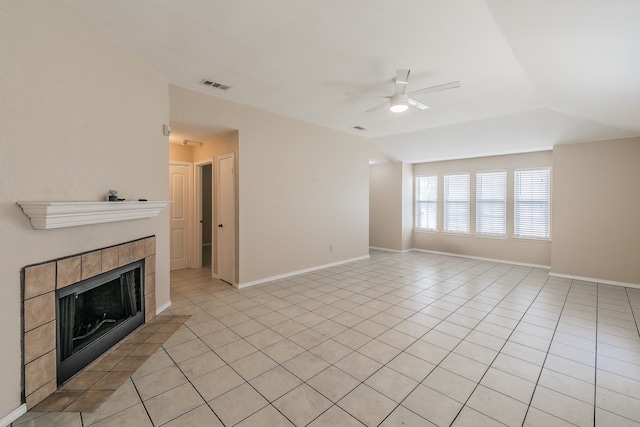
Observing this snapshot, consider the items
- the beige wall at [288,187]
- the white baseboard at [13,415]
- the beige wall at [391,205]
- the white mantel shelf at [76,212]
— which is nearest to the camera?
the white baseboard at [13,415]

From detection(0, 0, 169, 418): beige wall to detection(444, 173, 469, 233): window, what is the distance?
22.7 feet

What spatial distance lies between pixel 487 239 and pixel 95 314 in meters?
7.52

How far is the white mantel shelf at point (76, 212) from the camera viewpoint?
180cm

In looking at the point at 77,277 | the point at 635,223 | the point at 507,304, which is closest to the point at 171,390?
the point at 77,277

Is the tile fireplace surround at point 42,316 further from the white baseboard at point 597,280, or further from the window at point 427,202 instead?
the window at point 427,202

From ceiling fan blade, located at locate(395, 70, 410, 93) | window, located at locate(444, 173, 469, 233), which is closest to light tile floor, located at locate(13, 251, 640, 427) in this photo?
ceiling fan blade, located at locate(395, 70, 410, 93)

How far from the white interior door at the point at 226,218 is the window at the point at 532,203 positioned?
20.3 feet

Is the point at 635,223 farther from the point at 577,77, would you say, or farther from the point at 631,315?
the point at 577,77

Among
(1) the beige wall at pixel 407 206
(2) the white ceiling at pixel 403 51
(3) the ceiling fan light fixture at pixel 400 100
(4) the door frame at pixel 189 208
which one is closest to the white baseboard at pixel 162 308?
(4) the door frame at pixel 189 208

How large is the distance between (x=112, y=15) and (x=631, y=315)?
21.6 feet

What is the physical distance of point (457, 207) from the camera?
732 centimetres

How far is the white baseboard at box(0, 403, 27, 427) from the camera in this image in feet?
5.58

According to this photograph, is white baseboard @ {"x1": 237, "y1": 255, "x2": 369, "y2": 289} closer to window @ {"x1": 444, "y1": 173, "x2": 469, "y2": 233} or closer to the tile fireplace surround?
the tile fireplace surround

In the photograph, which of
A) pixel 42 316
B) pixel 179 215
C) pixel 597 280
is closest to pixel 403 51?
pixel 42 316
